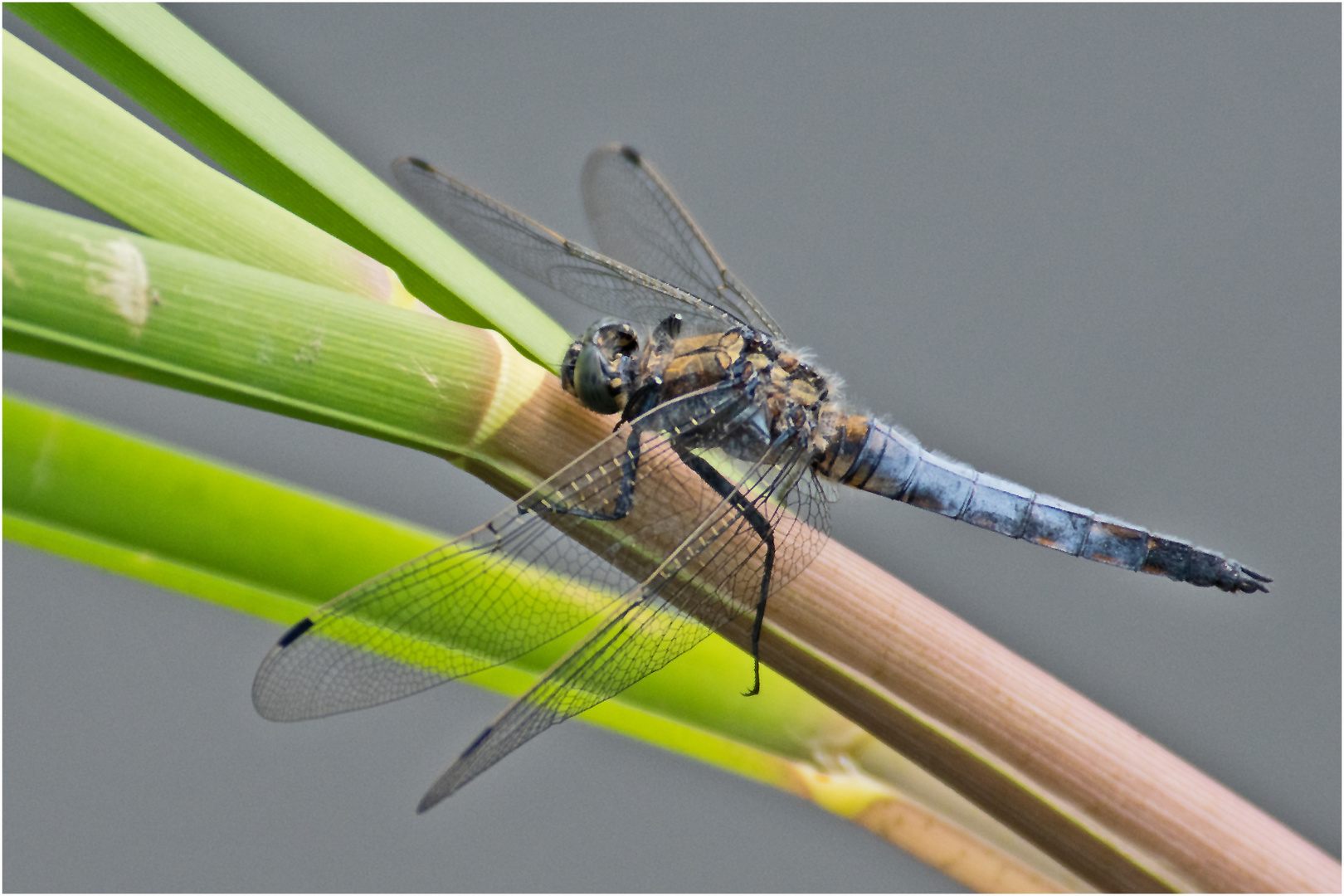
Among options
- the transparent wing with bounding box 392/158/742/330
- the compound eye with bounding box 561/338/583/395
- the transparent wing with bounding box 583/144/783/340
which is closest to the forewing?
the compound eye with bounding box 561/338/583/395

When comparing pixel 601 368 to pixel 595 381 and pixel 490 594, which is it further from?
pixel 490 594

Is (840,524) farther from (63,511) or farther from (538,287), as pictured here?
(63,511)

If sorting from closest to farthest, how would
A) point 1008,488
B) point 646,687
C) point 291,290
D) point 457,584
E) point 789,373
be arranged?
1. point 291,290
2. point 457,584
3. point 646,687
4. point 789,373
5. point 1008,488

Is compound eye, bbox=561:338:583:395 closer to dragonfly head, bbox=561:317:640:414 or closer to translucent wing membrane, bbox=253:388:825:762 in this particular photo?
dragonfly head, bbox=561:317:640:414

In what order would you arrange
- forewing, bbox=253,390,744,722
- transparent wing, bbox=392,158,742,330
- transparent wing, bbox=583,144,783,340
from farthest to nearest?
transparent wing, bbox=583,144,783,340
transparent wing, bbox=392,158,742,330
forewing, bbox=253,390,744,722

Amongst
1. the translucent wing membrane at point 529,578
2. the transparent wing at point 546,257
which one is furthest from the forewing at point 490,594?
the transparent wing at point 546,257

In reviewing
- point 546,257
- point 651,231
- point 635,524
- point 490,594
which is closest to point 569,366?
point 635,524

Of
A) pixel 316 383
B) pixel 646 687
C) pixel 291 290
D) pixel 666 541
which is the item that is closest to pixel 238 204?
pixel 291 290

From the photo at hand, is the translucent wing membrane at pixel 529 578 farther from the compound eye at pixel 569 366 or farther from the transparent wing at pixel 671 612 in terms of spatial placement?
the compound eye at pixel 569 366
